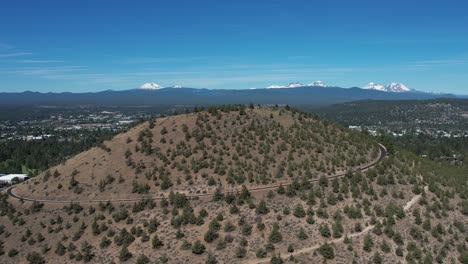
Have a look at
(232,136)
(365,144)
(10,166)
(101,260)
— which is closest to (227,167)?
(232,136)

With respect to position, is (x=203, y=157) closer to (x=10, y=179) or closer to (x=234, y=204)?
(x=234, y=204)

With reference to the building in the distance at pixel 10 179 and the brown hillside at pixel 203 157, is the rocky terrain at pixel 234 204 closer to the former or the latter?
the brown hillside at pixel 203 157

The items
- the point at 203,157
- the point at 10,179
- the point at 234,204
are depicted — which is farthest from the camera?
the point at 10,179

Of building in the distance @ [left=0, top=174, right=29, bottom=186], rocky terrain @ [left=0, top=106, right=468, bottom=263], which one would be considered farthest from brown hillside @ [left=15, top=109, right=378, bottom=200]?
building in the distance @ [left=0, top=174, right=29, bottom=186]

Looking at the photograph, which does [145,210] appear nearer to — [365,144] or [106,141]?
[106,141]

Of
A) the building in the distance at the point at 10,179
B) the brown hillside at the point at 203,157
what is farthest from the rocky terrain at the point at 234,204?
the building in the distance at the point at 10,179

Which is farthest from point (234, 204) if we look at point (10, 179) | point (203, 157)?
point (10, 179)

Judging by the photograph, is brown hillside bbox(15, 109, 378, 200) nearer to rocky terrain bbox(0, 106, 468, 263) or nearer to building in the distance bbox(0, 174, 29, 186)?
rocky terrain bbox(0, 106, 468, 263)

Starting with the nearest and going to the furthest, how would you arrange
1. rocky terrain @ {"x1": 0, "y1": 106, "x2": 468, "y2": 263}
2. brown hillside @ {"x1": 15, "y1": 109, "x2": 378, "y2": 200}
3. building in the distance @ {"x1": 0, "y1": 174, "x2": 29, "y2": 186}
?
rocky terrain @ {"x1": 0, "y1": 106, "x2": 468, "y2": 263}, brown hillside @ {"x1": 15, "y1": 109, "x2": 378, "y2": 200}, building in the distance @ {"x1": 0, "y1": 174, "x2": 29, "y2": 186}

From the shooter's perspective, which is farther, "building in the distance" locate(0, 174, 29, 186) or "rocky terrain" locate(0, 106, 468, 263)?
"building in the distance" locate(0, 174, 29, 186)

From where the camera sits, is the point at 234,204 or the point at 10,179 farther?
the point at 10,179

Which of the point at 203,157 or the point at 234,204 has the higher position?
the point at 203,157
